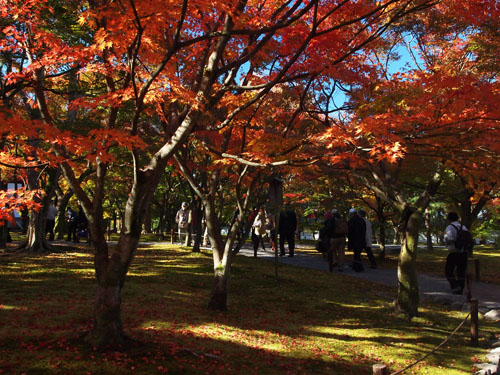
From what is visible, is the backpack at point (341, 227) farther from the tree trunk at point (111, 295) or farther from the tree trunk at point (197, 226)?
the tree trunk at point (111, 295)

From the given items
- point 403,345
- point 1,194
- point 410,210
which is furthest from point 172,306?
point 410,210

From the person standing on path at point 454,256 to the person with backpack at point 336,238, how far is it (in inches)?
140

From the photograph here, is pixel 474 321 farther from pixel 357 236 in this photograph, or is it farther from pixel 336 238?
pixel 357 236

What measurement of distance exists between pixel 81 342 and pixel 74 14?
695cm

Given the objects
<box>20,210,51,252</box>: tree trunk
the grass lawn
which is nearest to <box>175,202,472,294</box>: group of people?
the grass lawn

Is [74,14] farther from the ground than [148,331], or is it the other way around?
[74,14]

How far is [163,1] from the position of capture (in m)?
4.82

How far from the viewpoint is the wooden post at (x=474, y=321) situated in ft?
22.4

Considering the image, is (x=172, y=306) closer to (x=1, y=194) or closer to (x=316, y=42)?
(x=1, y=194)

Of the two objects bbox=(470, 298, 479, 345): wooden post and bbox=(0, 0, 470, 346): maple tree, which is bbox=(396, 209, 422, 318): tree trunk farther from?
bbox=(0, 0, 470, 346): maple tree

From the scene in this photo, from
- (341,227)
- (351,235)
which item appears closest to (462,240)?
(341,227)

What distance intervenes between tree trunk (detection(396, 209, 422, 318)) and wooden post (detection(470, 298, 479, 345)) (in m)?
1.54

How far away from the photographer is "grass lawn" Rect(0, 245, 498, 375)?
5.08m

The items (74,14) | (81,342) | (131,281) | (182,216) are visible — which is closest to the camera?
(81,342)
